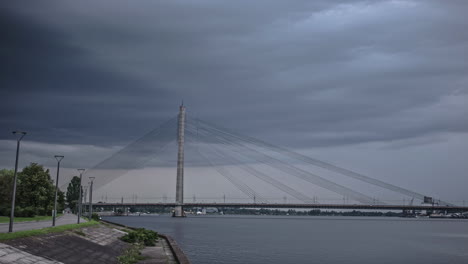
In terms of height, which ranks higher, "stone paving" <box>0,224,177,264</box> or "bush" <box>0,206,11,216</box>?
"bush" <box>0,206,11,216</box>

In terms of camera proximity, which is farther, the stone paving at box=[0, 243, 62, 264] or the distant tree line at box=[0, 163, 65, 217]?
the distant tree line at box=[0, 163, 65, 217]

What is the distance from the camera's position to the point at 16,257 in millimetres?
20875

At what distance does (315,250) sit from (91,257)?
29.1m

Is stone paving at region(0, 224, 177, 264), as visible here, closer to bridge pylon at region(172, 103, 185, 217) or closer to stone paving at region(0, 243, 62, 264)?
stone paving at region(0, 243, 62, 264)

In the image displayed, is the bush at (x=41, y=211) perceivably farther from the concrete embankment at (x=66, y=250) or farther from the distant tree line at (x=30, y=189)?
the concrete embankment at (x=66, y=250)

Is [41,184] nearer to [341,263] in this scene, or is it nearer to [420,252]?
[341,263]

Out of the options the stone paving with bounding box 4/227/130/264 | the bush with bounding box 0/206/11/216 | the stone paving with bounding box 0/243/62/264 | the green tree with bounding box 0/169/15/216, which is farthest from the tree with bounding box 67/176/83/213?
the stone paving with bounding box 0/243/62/264

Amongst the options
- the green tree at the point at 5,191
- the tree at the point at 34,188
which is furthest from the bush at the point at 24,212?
the tree at the point at 34,188

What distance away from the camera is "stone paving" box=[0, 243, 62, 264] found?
20109 mm

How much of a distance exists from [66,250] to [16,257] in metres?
8.06

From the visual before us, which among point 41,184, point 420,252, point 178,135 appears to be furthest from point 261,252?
point 178,135

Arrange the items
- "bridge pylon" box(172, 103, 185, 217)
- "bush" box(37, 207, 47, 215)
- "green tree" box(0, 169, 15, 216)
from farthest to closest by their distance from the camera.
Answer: "bridge pylon" box(172, 103, 185, 217), "bush" box(37, 207, 47, 215), "green tree" box(0, 169, 15, 216)

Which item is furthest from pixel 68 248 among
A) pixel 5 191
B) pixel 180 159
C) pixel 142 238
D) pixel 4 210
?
pixel 180 159

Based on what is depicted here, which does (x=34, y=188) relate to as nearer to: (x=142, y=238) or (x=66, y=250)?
(x=142, y=238)
